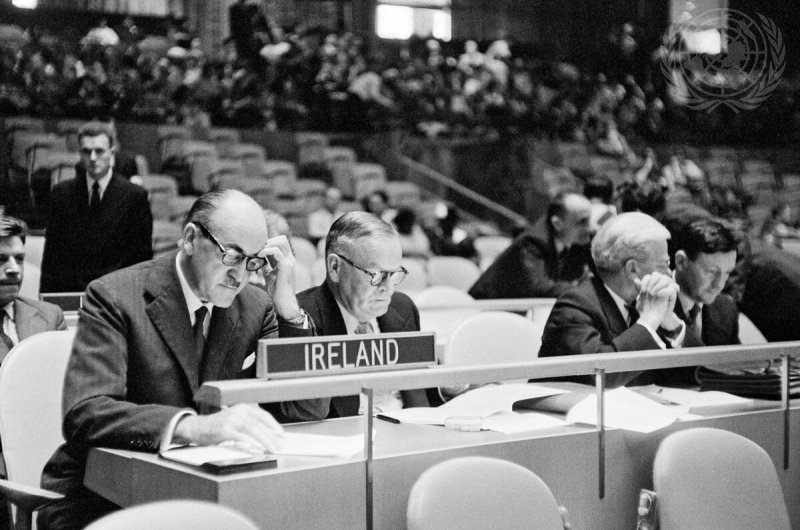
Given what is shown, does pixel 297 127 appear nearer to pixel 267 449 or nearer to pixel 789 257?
pixel 789 257

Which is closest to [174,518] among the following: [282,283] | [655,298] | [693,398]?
[282,283]

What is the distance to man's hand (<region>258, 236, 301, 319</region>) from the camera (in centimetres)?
221

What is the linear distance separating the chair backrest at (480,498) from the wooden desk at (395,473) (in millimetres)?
84

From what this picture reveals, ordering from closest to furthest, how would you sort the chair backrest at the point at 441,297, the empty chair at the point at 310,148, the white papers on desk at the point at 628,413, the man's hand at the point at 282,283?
the white papers on desk at the point at 628,413, the man's hand at the point at 282,283, the chair backrest at the point at 441,297, the empty chair at the point at 310,148

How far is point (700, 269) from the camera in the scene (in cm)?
296

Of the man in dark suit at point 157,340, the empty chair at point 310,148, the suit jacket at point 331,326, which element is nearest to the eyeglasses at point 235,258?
the man in dark suit at point 157,340

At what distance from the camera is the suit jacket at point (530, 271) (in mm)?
4617

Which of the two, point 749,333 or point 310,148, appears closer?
point 749,333

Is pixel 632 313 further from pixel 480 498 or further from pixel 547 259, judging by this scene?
pixel 547 259

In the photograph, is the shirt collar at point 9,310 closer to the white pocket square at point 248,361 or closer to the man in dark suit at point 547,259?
the white pocket square at point 248,361

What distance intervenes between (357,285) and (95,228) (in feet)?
8.26

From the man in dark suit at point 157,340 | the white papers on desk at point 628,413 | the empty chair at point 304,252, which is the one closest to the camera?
the man in dark suit at point 157,340

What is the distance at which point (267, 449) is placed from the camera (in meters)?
1.55

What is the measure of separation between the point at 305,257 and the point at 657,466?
201 inches
